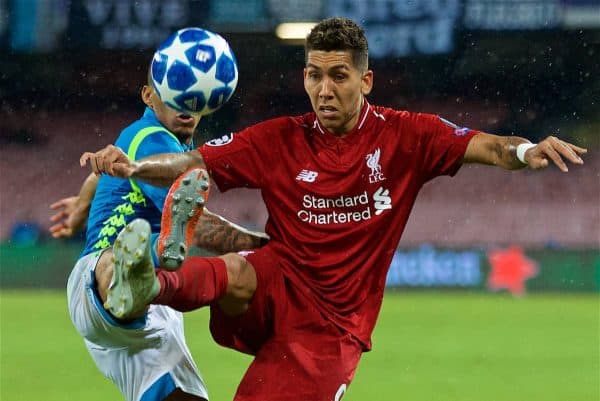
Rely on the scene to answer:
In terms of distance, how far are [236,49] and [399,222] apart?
12098 mm

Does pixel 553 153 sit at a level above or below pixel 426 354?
above

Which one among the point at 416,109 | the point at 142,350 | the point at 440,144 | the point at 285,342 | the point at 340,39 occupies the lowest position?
the point at 416,109

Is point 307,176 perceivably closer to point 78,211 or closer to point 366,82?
point 366,82

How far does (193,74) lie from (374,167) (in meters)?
0.94

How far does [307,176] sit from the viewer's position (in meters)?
4.61

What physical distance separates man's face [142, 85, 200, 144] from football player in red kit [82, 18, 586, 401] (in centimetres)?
43

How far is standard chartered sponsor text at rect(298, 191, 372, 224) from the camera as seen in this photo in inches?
180

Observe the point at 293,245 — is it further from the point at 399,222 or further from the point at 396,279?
the point at 396,279

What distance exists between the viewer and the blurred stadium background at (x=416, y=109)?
14.1 meters

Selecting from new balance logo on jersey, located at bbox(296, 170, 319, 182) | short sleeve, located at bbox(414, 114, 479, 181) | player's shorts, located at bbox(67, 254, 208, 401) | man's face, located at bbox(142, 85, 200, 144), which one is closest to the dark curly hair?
short sleeve, located at bbox(414, 114, 479, 181)

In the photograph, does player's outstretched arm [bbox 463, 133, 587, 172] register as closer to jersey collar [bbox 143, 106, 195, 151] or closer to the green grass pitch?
jersey collar [bbox 143, 106, 195, 151]

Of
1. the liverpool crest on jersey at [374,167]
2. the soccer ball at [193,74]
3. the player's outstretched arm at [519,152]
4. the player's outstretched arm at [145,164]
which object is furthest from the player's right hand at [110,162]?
the player's outstretched arm at [519,152]

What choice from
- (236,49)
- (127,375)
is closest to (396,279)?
(236,49)

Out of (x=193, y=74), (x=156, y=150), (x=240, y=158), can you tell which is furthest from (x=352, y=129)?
(x=156, y=150)
